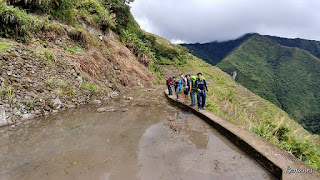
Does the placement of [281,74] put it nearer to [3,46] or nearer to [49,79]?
[49,79]

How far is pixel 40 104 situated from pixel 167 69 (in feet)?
66.6

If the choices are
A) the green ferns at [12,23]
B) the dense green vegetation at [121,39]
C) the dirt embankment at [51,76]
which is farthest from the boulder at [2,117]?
the green ferns at [12,23]

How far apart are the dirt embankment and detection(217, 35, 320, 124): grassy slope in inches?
3174

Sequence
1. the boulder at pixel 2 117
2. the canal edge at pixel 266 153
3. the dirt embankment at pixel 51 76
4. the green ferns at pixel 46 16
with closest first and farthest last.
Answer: the canal edge at pixel 266 153 < the boulder at pixel 2 117 < the dirt embankment at pixel 51 76 < the green ferns at pixel 46 16

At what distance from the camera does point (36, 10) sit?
962cm

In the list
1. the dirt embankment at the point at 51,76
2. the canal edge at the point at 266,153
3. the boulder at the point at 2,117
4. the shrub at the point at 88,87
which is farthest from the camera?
the shrub at the point at 88,87

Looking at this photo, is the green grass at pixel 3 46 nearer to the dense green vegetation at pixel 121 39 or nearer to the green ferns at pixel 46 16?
the dense green vegetation at pixel 121 39

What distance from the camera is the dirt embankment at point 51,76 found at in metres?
5.52

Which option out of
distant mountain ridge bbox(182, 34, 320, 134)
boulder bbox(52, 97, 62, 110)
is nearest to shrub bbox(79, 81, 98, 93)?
boulder bbox(52, 97, 62, 110)

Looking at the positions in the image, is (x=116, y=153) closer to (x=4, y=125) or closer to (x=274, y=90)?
(x=4, y=125)

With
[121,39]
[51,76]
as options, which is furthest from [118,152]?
[121,39]

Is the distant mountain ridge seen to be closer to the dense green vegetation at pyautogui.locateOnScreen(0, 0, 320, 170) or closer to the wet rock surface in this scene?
the dense green vegetation at pyautogui.locateOnScreen(0, 0, 320, 170)

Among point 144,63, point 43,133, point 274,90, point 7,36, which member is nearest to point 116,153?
point 43,133

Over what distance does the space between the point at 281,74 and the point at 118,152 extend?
13669 cm
